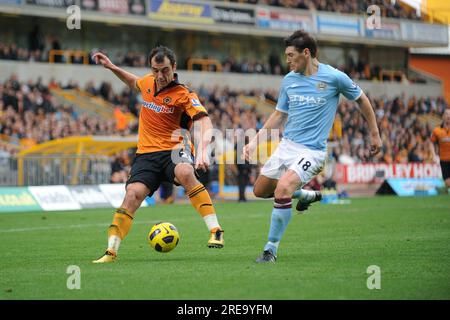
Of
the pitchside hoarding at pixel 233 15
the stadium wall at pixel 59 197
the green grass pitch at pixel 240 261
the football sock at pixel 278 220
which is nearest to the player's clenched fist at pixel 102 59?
the green grass pitch at pixel 240 261

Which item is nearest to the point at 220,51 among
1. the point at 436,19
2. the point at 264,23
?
the point at 264,23

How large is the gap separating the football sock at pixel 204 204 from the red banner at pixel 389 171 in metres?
23.4

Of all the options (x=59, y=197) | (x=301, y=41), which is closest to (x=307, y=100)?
(x=301, y=41)

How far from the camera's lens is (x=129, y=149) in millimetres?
28500

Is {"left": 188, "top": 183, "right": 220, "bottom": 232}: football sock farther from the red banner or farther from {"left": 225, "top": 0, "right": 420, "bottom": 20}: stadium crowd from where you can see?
{"left": 225, "top": 0, "right": 420, "bottom": 20}: stadium crowd

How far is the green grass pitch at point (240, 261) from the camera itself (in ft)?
24.9

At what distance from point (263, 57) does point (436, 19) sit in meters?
11.4

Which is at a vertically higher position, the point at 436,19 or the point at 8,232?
the point at 436,19

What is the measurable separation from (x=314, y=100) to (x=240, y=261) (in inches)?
78.2

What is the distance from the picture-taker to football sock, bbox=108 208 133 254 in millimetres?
10203

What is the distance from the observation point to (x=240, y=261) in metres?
10.2

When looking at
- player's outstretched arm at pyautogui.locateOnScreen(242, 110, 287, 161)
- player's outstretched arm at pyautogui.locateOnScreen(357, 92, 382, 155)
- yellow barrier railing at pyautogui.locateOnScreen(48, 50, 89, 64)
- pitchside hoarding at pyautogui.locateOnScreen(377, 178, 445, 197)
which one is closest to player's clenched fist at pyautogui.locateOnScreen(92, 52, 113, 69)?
player's outstretched arm at pyautogui.locateOnScreen(242, 110, 287, 161)

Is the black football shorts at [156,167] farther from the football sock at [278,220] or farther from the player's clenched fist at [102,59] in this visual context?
the football sock at [278,220]
